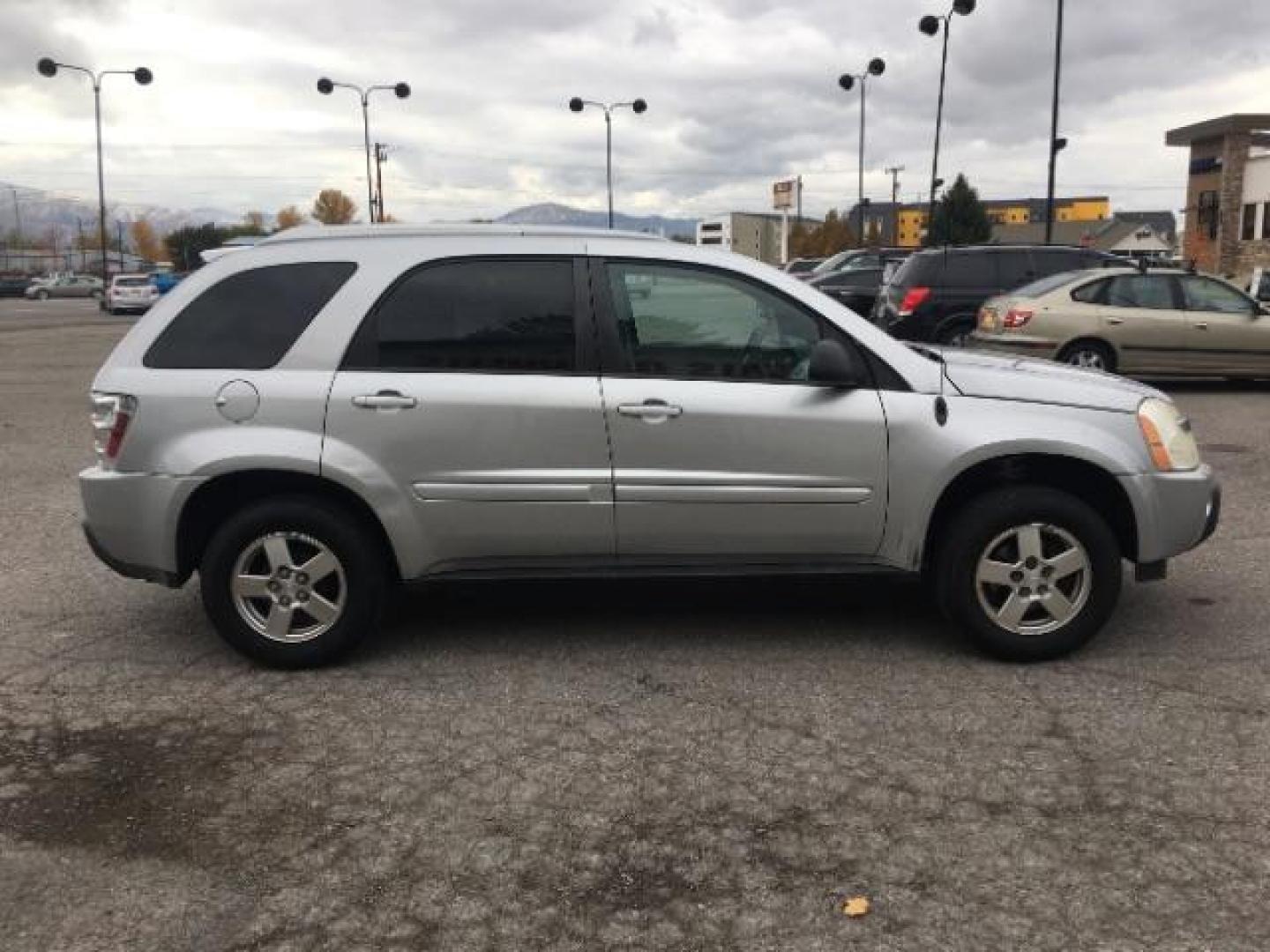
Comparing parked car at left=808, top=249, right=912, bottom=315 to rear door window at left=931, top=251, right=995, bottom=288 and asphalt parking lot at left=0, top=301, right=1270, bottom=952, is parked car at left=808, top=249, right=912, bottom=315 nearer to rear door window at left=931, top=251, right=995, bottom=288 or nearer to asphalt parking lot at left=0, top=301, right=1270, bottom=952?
rear door window at left=931, top=251, right=995, bottom=288

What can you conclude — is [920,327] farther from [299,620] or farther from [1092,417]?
[299,620]

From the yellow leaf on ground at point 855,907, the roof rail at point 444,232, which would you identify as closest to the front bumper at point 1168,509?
the roof rail at point 444,232

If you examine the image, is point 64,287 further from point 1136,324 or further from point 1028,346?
point 1136,324

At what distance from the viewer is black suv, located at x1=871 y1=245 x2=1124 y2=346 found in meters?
14.5

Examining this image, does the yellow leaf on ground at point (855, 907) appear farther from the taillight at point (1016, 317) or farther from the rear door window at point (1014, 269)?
the rear door window at point (1014, 269)

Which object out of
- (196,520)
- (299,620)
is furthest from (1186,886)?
(196,520)

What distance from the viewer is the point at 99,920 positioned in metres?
2.89

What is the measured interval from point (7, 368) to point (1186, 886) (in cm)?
1958

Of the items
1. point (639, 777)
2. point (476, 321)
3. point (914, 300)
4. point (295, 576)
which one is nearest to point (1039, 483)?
point (639, 777)

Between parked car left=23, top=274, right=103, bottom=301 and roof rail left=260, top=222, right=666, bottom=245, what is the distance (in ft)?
217

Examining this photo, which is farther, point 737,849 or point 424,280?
point 424,280

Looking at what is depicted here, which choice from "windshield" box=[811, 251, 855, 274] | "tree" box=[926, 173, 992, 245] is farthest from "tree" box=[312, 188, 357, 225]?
"windshield" box=[811, 251, 855, 274]

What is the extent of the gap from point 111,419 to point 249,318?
2.11 ft

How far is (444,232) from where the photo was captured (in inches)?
186
